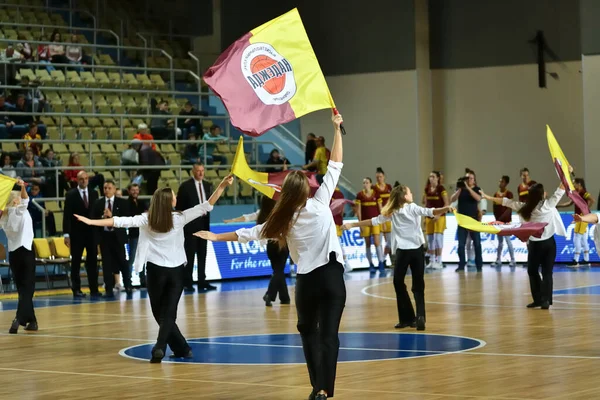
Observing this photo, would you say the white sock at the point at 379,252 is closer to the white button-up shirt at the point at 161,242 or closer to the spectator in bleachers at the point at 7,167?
the spectator in bleachers at the point at 7,167

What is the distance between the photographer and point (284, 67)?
1232 cm

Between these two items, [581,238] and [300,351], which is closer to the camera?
[300,351]

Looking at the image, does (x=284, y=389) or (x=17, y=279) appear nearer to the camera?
(x=284, y=389)

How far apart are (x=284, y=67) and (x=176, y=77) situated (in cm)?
2170

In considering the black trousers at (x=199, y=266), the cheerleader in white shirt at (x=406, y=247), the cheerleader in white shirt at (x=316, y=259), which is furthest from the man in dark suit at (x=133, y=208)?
the cheerleader in white shirt at (x=316, y=259)

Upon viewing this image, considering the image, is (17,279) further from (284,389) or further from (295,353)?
(284,389)

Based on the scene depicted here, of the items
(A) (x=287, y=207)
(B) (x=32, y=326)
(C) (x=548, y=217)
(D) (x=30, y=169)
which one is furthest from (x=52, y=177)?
(A) (x=287, y=207)

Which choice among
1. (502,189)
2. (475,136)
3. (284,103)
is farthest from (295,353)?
(475,136)

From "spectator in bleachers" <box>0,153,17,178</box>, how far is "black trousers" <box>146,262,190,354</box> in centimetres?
1163

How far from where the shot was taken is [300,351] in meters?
13.2

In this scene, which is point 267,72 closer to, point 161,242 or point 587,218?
point 161,242

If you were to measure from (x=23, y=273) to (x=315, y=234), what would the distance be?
7.59m

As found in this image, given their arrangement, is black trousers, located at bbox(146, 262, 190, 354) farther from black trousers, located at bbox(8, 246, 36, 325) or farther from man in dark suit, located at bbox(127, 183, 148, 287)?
man in dark suit, located at bbox(127, 183, 148, 287)

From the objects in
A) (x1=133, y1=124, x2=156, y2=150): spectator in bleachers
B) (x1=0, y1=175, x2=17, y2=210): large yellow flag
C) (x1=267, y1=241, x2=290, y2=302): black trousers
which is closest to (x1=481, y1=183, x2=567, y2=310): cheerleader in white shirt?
(x1=267, y1=241, x2=290, y2=302): black trousers
